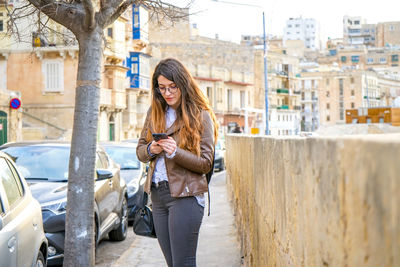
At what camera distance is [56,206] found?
7.45m

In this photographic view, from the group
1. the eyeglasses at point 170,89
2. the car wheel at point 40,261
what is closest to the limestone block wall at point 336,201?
the eyeglasses at point 170,89

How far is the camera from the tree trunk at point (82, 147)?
6352 millimetres

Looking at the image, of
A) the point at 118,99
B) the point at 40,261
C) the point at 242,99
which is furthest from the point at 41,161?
the point at 242,99

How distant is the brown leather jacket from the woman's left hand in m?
0.04

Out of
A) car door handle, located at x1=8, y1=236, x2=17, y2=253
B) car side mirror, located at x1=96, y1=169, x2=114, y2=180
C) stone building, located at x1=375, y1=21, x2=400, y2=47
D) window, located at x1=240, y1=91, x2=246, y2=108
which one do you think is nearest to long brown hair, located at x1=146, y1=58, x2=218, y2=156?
car door handle, located at x1=8, y1=236, x2=17, y2=253

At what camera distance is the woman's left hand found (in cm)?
384

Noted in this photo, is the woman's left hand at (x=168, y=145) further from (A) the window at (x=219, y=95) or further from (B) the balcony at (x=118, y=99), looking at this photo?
(A) the window at (x=219, y=95)

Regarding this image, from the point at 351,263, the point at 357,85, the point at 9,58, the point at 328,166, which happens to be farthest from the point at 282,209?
the point at 357,85

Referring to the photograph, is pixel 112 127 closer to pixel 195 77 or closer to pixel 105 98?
pixel 105 98

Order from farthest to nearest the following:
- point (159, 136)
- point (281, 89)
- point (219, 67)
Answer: point (281, 89) → point (219, 67) → point (159, 136)

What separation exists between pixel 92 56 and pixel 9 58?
36.1m

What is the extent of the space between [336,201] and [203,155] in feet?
6.79

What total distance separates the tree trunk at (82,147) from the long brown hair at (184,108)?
2.27 meters

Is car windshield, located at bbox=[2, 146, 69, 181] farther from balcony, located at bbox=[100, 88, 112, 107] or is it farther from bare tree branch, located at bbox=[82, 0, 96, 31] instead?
balcony, located at bbox=[100, 88, 112, 107]
